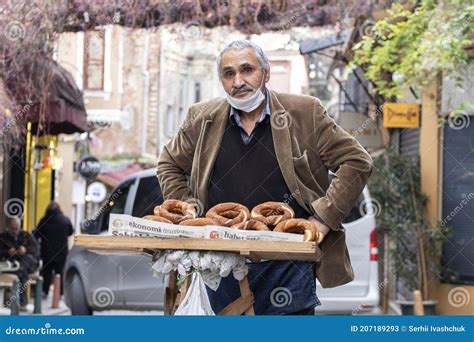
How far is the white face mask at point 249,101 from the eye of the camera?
4.85 meters

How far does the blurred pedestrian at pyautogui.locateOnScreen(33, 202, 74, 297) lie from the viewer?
62.4ft

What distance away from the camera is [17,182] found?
18062mm

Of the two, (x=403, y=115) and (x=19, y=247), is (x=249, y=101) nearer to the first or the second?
(x=403, y=115)

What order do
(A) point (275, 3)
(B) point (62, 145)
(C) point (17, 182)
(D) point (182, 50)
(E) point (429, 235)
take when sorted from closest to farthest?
(A) point (275, 3) → (E) point (429, 235) → (C) point (17, 182) → (B) point (62, 145) → (D) point (182, 50)

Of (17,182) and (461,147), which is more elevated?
(461,147)

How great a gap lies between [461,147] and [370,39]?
1698 millimetres

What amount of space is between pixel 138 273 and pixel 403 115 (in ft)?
14.4

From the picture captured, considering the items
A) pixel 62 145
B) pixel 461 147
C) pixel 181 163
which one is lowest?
pixel 62 145

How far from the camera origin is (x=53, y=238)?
1922 cm

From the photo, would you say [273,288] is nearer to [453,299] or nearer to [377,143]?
[453,299]

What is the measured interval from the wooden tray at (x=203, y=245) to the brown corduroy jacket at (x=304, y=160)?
0.58 metres

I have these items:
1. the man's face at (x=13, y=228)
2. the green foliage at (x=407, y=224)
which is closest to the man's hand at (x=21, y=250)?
the man's face at (x=13, y=228)
